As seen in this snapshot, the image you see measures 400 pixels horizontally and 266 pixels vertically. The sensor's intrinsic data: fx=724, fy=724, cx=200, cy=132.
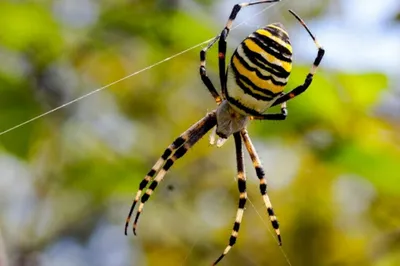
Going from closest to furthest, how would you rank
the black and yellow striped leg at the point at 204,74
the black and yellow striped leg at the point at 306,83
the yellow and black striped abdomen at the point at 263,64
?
the yellow and black striped abdomen at the point at 263,64, the black and yellow striped leg at the point at 306,83, the black and yellow striped leg at the point at 204,74

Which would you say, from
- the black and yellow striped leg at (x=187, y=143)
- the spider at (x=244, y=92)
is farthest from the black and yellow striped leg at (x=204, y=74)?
the black and yellow striped leg at (x=187, y=143)

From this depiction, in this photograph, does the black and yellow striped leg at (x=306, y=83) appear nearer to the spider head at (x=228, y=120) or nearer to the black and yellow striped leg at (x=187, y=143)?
the spider head at (x=228, y=120)

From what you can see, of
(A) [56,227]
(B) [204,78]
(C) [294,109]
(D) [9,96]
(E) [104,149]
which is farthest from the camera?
(A) [56,227]

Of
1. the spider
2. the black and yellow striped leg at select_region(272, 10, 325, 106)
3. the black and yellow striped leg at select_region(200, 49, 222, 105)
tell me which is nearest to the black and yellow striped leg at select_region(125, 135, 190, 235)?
the spider

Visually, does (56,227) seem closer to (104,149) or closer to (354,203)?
(104,149)

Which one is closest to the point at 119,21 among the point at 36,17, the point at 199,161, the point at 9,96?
the point at 36,17
